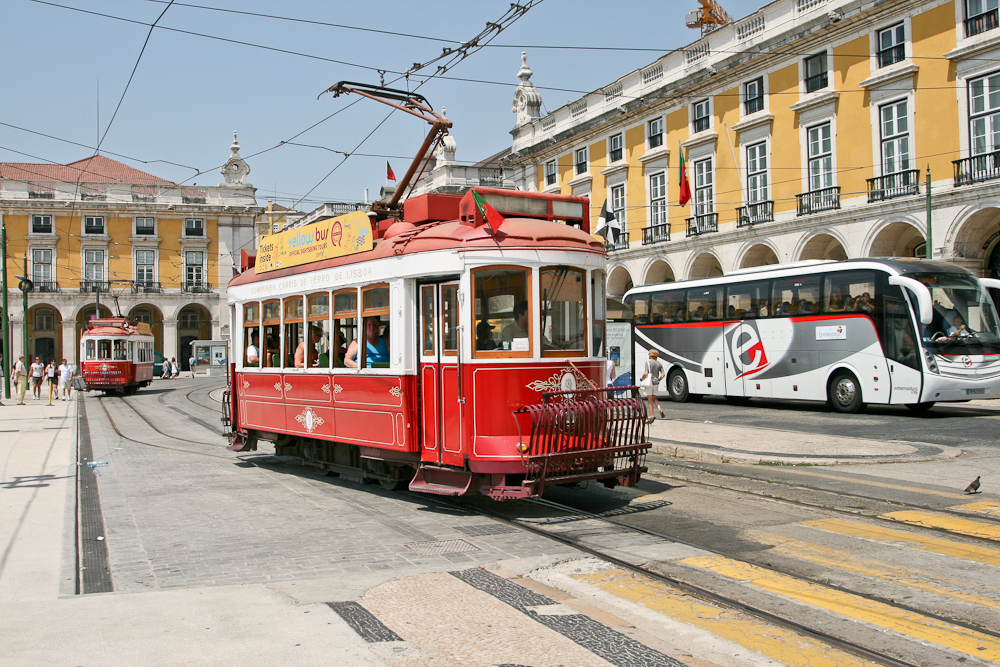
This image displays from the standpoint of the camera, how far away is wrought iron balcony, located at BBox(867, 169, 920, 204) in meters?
27.2

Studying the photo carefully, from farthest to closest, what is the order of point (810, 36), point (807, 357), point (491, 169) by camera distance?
point (491, 169)
point (810, 36)
point (807, 357)

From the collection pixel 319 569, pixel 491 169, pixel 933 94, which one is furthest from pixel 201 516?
pixel 491 169

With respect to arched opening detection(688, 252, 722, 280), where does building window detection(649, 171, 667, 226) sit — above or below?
above

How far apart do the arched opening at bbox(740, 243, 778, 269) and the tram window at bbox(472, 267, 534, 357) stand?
27.1 meters

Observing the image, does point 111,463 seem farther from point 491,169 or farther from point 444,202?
point 491,169

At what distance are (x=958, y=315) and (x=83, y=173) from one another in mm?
68277

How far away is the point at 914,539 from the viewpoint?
7551 mm

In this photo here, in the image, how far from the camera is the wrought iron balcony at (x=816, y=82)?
99.8 feet

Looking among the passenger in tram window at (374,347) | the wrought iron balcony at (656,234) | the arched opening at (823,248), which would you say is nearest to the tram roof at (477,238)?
the passenger in tram window at (374,347)

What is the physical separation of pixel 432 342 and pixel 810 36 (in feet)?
85.4

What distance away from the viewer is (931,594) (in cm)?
589

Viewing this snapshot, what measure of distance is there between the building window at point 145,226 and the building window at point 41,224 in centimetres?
610

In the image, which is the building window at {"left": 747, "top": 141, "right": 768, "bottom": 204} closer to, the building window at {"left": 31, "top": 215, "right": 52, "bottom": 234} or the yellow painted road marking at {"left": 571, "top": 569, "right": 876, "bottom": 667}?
the yellow painted road marking at {"left": 571, "top": 569, "right": 876, "bottom": 667}

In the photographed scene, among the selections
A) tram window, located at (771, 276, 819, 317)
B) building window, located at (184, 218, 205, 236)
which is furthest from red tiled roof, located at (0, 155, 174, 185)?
tram window, located at (771, 276, 819, 317)
